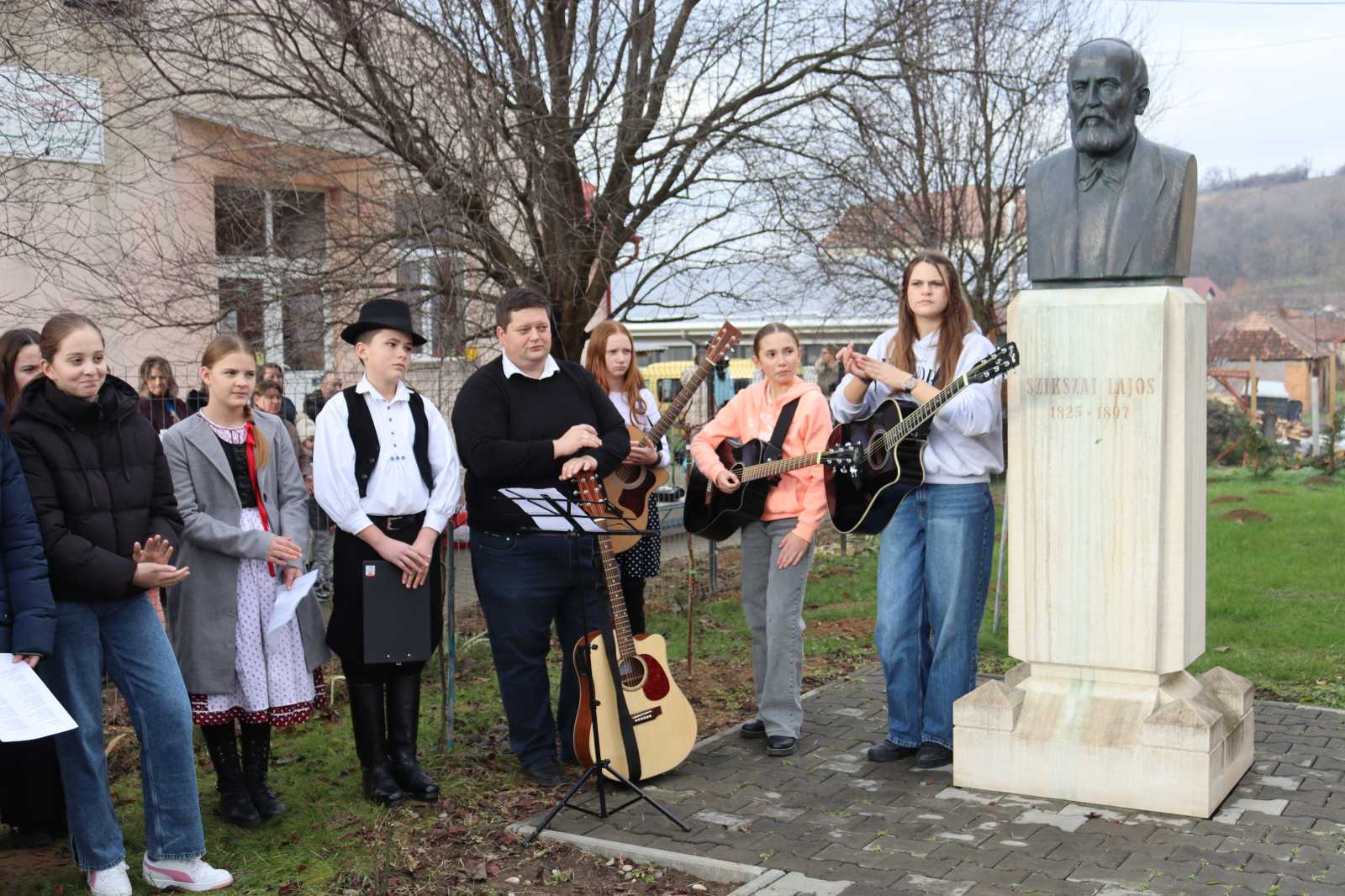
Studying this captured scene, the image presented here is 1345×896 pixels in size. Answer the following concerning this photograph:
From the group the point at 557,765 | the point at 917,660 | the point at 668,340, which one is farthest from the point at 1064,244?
the point at 668,340

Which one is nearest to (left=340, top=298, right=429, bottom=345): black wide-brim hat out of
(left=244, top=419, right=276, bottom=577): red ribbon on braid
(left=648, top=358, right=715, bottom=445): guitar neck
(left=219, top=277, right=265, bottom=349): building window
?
(left=244, top=419, right=276, bottom=577): red ribbon on braid

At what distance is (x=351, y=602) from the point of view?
6.00 meters

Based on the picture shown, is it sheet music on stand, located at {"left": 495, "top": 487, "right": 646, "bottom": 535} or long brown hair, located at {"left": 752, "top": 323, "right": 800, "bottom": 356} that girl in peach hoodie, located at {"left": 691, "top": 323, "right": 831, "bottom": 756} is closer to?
long brown hair, located at {"left": 752, "top": 323, "right": 800, "bottom": 356}

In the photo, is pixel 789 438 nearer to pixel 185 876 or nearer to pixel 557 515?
pixel 557 515

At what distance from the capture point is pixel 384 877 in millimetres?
5031

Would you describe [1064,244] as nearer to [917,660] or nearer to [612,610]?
[917,660]

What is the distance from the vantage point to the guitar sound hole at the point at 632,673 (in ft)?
20.5

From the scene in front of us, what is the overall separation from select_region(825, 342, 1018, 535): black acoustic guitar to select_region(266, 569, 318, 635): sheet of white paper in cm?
238

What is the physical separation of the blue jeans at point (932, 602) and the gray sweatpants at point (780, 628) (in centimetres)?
41

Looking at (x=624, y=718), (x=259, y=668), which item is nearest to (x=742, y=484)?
(x=624, y=718)

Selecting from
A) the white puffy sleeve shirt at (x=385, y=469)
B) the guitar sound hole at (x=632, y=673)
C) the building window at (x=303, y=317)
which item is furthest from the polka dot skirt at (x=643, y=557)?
the building window at (x=303, y=317)

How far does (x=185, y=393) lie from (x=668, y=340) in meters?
25.2

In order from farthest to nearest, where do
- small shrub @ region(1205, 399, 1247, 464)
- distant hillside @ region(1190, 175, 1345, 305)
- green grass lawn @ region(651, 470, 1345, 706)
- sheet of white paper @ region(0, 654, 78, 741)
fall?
distant hillside @ region(1190, 175, 1345, 305) < small shrub @ region(1205, 399, 1247, 464) < green grass lawn @ region(651, 470, 1345, 706) < sheet of white paper @ region(0, 654, 78, 741)

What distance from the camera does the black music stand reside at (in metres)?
5.51
